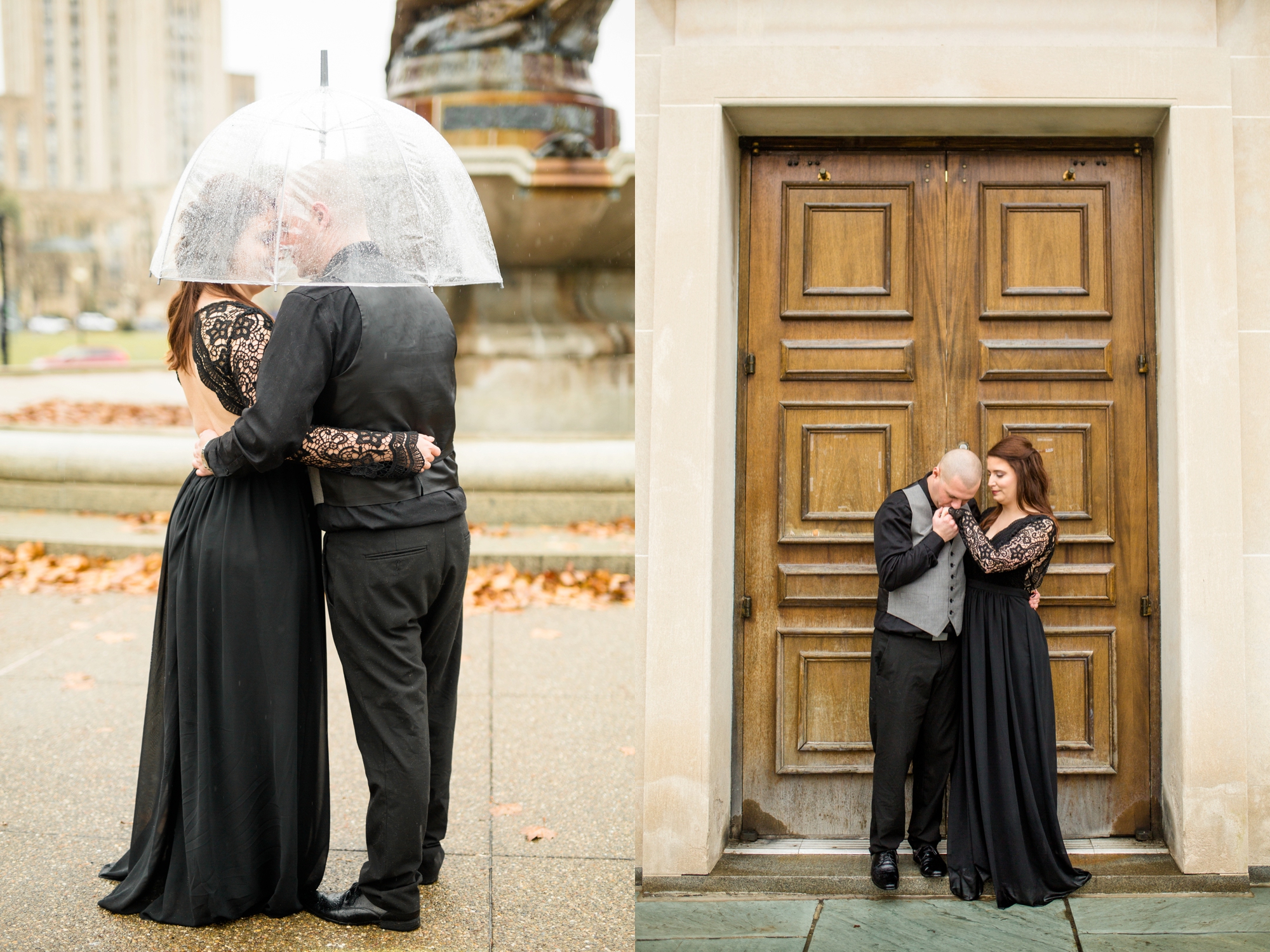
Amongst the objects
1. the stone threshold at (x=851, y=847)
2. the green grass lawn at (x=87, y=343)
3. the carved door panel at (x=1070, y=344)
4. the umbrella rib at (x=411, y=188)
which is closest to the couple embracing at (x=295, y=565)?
the umbrella rib at (x=411, y=188)

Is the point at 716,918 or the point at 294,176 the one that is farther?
the point at 716,918

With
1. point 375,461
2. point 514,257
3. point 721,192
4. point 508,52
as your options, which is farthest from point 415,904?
point 508,52

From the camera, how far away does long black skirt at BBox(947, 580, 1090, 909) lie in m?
4.62

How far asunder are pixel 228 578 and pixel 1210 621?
12.5 ft

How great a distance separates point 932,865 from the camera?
187 inches

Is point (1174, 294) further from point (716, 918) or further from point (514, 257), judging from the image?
point (514, 257)

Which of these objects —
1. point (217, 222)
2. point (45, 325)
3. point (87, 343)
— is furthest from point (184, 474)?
point (45, 325)

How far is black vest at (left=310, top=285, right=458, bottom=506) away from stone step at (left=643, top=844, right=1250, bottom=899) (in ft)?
7.41

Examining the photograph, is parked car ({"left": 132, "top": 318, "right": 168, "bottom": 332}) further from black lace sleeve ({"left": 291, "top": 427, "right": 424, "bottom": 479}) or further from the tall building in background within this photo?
black lace sleeve ({"left": 291, "top": 427, "right": 424, "bottom": 479})

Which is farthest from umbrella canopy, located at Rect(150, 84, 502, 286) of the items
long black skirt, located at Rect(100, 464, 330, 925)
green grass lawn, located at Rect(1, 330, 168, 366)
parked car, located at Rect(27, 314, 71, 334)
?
parked car, located at Rect(27, 314, 71, 334)

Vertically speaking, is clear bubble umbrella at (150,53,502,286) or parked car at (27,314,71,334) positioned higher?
parked car at (27,314,71,334)

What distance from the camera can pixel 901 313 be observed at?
4973 millimetres

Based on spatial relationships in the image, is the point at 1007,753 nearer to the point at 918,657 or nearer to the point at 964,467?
the point at 918,657

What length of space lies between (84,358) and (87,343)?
1079 cm
